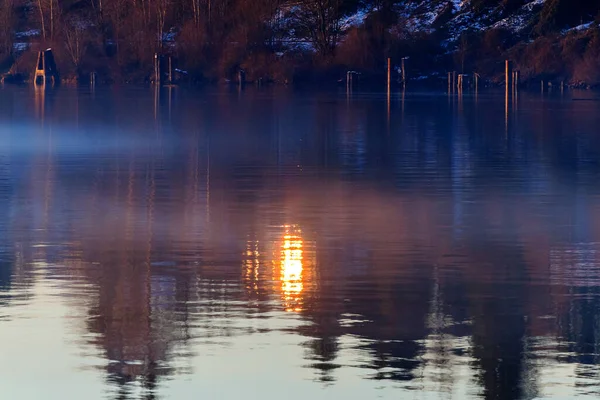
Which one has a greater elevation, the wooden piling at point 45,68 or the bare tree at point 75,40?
the bare tree at point 75,40

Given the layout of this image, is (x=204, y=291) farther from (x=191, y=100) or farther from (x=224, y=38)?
(x=224, y=38)

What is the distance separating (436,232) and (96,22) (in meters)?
92.9

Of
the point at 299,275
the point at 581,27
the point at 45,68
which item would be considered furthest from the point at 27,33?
the point at 299,275

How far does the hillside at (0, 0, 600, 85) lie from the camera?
94250 millimetres

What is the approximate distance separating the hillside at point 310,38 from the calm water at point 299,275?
66038 millimetres

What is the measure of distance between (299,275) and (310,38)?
90501 mm

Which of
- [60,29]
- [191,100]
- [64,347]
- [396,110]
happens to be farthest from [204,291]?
[60,29]

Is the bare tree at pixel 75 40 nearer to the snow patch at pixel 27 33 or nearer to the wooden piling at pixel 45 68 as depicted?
the wooden piling at pixel 45 68

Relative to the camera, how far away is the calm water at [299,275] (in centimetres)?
905

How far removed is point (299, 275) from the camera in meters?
12.8

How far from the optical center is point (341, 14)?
107688mm

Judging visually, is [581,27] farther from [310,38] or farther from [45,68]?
[45,68]

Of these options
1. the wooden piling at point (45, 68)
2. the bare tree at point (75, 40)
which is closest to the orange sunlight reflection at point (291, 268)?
the wooden piling at point (45, 68)

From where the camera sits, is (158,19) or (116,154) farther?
(158,19)
